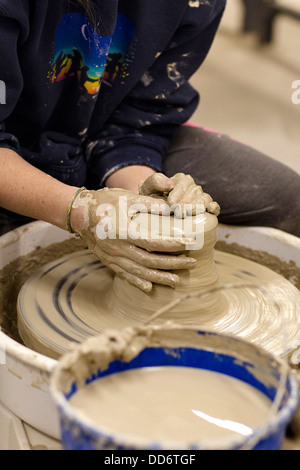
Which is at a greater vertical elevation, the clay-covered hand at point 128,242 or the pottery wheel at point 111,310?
the clay-covered hand at point 128,242

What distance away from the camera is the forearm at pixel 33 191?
1476 millimetres

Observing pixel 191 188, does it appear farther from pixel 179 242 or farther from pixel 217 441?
pixel 217 441

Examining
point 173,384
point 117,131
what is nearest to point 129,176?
point 117,131

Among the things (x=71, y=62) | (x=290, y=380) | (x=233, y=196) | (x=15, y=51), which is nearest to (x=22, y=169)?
(x=15, y=51)

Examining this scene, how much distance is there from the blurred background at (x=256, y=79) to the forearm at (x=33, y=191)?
2.43 m

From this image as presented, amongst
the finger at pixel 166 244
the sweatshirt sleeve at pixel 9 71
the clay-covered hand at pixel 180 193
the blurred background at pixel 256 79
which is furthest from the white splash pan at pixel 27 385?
the blurred background at pixel 256 79

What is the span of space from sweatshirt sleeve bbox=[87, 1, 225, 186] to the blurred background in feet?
6.08

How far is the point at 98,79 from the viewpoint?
1.71m

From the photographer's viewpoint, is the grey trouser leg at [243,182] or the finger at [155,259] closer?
the finger at [155,259]

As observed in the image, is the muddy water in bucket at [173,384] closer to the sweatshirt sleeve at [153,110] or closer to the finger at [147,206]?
the finger at [147,206]

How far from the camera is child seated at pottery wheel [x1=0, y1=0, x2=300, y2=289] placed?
1423 mm

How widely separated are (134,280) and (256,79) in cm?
389

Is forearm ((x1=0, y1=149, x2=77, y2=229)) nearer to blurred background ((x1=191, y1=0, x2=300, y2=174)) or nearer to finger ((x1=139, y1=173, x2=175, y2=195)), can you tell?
finger ((x1=139, y1=173, x2=175, y2=195))

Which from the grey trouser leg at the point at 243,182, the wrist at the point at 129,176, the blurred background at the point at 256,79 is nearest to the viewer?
the wrist at the point at 129,176
